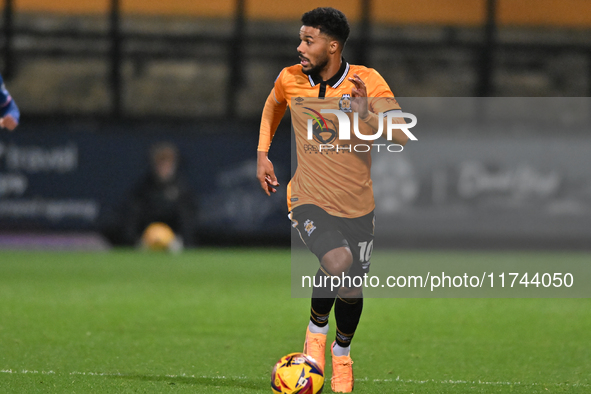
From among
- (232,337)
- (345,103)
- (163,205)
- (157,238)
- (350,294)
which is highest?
(345,103)

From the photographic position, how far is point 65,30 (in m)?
17.5

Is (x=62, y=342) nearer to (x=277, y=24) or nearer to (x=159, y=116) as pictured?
(x=159, y=116)

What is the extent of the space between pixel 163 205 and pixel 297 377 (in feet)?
34.7

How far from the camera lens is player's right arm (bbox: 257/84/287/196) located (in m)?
5.14

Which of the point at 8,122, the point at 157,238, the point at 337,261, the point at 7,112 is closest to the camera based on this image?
the point at 337,261

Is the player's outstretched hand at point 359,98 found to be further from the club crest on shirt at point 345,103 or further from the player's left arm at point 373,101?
the club crest on shirt at point 345,103

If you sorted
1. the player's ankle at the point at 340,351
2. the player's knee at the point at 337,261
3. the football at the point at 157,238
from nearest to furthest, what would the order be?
the player's knee at the point at 337,261 < the player's ankle at the point at 340,351 < the football at the point at 157,238

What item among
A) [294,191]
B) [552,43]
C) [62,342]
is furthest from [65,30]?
[294,191]

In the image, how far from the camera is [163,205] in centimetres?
1490

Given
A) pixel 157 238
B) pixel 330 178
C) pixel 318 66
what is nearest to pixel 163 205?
pixel 157 238

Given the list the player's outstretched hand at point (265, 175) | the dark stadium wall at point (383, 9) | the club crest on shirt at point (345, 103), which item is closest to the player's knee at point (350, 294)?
the player's outstretched hand at point (265, 175)

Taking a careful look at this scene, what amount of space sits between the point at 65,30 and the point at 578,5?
34.3ft

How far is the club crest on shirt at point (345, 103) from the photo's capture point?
4990mm

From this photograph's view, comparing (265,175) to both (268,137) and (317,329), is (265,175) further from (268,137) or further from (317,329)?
(317,329)
